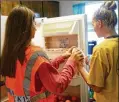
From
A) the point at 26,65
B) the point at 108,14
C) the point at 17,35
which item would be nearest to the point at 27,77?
the point at 26,65

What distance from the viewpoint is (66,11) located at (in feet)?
15.3

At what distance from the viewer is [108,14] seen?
1133mm

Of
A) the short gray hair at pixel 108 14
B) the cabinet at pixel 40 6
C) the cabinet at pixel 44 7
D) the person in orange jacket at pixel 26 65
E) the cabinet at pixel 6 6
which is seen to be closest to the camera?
the person in orange jacket at pixel 26 65

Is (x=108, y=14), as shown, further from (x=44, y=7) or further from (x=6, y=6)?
(x=44, y=7)

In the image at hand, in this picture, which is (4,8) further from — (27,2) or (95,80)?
(95,80)

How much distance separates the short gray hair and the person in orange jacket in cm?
39

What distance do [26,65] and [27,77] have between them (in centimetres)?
7

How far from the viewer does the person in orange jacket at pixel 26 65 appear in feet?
3.37

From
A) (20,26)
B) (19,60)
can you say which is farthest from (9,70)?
(20,26)

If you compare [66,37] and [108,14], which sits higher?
[108,14]

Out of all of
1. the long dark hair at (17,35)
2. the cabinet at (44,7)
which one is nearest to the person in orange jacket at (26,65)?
the long dark hair at (17,35)

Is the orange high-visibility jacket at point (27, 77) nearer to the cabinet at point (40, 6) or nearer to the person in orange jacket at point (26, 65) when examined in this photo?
the person in orange jacket at point (26, 65)

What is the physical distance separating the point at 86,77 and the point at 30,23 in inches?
19.7

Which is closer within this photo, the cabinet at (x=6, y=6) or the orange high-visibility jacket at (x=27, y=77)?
the orange high-visibility jacket at (x=27, y=77)
